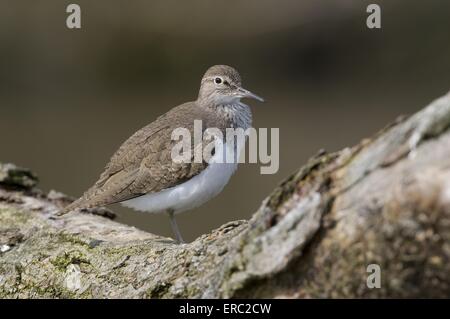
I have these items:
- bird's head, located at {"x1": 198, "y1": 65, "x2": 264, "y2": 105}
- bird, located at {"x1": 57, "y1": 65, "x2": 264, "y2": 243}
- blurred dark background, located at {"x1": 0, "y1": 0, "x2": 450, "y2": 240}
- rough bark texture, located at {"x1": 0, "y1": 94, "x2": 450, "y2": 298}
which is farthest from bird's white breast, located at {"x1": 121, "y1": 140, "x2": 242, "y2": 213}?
blurred dark background, located at {"x1": 0, "y1": 0, "x2": 450, "y2": 240}

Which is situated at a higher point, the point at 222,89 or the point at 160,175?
the point at 222,89

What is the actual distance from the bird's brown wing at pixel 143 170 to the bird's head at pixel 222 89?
2.95 ft

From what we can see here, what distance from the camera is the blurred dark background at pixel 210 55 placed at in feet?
90.5

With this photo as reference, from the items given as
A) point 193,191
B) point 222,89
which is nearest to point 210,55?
point 222,89

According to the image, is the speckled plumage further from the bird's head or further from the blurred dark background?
the blurred dark background

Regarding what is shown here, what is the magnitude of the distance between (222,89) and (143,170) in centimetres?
168

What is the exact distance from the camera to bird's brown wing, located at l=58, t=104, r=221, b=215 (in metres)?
8.27

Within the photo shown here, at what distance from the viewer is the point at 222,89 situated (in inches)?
378

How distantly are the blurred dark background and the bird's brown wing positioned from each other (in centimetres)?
1667

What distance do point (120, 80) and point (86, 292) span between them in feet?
87.2

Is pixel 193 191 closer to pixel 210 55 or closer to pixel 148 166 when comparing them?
pixel 148 166

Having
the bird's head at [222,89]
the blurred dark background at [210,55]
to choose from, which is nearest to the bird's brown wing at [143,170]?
the bird's head at [222,89]

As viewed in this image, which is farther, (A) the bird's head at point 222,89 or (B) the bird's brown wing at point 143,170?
(A) the bird's head at point 222,89

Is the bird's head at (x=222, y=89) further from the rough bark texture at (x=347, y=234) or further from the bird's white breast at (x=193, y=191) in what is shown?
the rough bark texture at (x=347, y=234)
